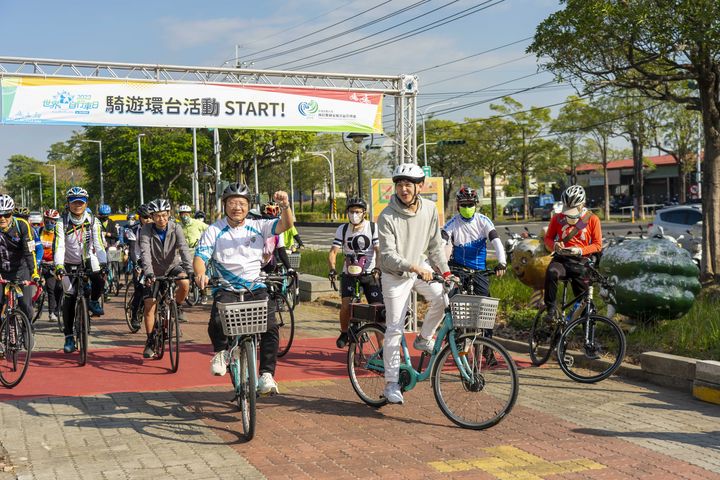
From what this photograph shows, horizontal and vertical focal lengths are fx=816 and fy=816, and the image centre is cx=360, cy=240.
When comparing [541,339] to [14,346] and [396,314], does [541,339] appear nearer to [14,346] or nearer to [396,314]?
[396,314]

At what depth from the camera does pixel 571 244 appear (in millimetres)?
8516

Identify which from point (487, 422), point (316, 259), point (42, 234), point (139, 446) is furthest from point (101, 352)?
point (316, 259)

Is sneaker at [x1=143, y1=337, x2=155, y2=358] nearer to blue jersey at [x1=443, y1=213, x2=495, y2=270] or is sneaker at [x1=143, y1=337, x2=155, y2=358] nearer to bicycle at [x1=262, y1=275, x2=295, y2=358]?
bicycle at [x1=262, y1=275, x2=295, y2=358]

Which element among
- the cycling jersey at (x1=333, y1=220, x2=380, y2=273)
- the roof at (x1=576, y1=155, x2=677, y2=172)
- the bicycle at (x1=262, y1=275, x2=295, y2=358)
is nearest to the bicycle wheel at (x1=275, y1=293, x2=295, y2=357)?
the bicycle at (x1=262, y1=275, x2=295, y2=358)

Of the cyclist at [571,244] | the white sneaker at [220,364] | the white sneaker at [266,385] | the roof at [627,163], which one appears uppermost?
the roof at [627,163]

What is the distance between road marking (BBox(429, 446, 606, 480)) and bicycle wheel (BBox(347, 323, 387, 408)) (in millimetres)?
1506

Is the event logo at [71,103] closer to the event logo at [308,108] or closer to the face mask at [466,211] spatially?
the event logo at [308,108]

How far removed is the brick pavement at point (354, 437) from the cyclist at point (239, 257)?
63cm

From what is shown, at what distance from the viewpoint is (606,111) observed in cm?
5041

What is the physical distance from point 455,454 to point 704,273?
32.5ft

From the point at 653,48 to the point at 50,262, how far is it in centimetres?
994

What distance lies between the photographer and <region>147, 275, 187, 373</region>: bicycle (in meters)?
8.65

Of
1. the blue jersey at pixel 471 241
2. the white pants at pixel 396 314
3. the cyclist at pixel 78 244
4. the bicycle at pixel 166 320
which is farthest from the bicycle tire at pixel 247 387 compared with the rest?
the cyclist at pixel 78 244

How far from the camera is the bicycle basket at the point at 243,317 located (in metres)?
5.69
